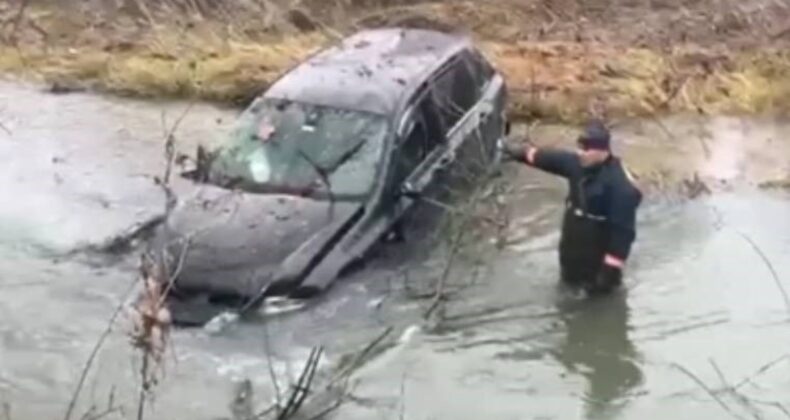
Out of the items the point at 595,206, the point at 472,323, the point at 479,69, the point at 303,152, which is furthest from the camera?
the point at 479,69

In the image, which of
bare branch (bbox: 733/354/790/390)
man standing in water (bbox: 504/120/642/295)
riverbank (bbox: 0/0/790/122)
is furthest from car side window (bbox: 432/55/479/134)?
riverbank (bbox: 0/0/790/122)

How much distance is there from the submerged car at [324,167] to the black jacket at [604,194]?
1056mm

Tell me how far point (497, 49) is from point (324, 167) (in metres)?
8.30

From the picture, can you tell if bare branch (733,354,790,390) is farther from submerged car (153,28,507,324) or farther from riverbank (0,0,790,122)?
riverbank (0,0,790,122)

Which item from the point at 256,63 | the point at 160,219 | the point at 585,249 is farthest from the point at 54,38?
the point at 585,249

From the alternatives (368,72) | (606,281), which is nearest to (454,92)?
(368,72)

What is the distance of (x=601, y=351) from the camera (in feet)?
36.6

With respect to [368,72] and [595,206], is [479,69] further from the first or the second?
[595,206]

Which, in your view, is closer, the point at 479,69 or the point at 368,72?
the point at 368,72

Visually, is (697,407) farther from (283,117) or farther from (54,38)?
(54,38)

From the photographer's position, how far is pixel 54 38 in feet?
65.1

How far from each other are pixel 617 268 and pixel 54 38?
415 inches

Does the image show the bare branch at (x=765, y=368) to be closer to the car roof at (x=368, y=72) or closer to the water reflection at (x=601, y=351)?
the water reflection at (x=601, y=351)

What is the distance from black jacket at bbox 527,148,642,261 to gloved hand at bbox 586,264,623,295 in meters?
0.12
